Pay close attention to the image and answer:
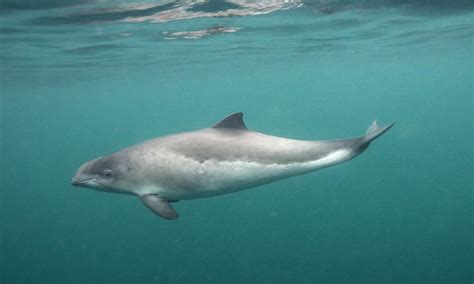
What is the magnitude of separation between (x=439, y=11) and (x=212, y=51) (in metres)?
15.1

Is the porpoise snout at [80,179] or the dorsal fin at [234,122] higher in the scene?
the dorsal fin at [234,122]

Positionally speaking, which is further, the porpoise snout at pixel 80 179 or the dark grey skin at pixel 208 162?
the porpoise snout at pixel 80 179

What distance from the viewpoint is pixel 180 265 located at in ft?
62.4

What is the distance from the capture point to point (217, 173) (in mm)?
6492

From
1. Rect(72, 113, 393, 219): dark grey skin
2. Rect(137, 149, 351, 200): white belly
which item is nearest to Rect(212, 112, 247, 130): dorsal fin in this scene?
Rect(72, 113, 393, 219): dark grey skin

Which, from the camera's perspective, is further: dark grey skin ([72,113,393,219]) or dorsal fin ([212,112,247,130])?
dorsal fin ([212,112,247,130])

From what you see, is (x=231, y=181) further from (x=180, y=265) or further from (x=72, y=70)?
(x=72, y=70)

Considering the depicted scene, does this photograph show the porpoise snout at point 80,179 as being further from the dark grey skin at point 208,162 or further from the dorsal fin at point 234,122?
the dorsal fin at point 234,122

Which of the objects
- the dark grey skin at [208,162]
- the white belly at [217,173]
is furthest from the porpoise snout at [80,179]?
the white belly at [217,173]

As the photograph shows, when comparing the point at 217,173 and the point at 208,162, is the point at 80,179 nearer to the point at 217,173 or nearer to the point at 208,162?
the point at 208,162

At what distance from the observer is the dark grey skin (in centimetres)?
625

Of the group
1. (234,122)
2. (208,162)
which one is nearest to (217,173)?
(208,162)

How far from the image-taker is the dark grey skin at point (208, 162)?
6.25m

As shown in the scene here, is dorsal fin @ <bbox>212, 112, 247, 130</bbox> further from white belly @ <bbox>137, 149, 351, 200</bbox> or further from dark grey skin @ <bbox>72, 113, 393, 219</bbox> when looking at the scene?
white belly @ <bbox>137, 149, 351, 200</bbox>
